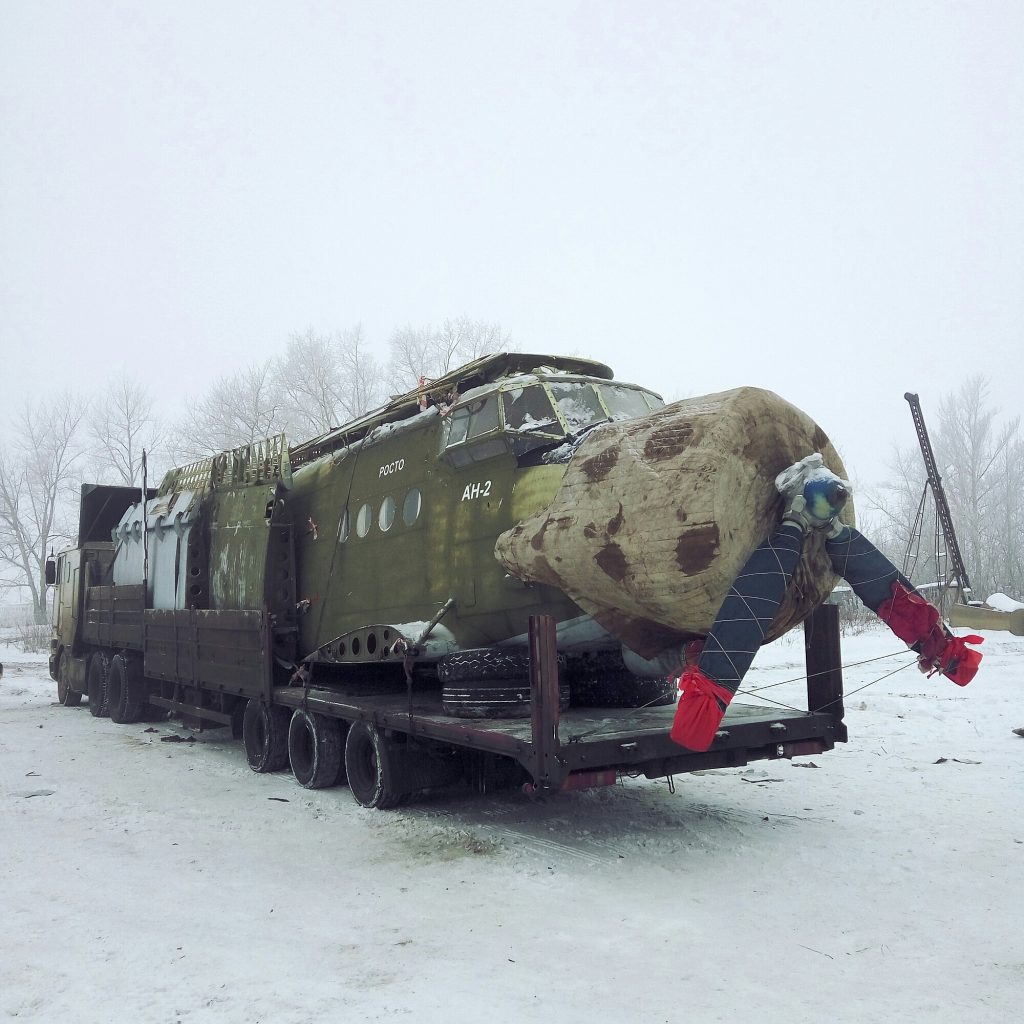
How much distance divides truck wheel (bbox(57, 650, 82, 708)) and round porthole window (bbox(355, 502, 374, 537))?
10047mm

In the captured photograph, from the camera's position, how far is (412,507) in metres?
7.86

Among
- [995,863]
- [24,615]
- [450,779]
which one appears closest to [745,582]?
[995,863]

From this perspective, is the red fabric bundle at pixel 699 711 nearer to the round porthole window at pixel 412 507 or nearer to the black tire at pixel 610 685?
the black tire at pixel 610 685

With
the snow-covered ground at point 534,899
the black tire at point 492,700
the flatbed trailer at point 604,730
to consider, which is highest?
the black tire at point 492,700

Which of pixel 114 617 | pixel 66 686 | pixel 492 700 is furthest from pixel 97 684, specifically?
pixel 492 700

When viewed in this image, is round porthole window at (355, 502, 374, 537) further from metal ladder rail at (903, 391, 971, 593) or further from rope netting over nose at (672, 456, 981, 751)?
metal ladder rail at (903, 391, 971, 593)

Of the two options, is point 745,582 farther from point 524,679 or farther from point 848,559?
point 524,679

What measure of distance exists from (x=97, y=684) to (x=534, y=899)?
1195 cm

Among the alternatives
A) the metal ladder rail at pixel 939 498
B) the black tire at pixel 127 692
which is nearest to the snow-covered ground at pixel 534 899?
the black tire at pixel 127 692

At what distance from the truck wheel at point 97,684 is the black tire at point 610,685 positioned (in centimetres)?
1007

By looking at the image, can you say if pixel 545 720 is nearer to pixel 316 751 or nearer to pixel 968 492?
pixel 316 751

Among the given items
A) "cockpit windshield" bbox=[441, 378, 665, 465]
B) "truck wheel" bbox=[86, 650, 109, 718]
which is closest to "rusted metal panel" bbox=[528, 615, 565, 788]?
"cockpit windshield" bbox=[441, 378, 665, 465]

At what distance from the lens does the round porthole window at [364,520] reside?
8.59 metres

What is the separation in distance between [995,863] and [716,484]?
9.80ft
